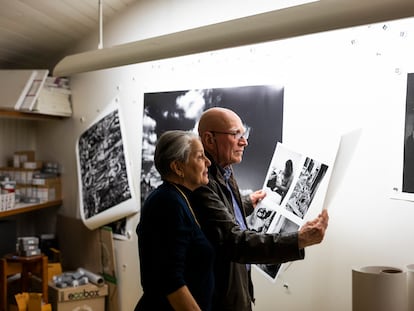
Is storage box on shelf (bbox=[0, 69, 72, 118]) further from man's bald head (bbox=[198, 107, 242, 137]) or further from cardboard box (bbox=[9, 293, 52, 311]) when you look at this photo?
man's bald head (bbox=[198, 107, 242, 137])

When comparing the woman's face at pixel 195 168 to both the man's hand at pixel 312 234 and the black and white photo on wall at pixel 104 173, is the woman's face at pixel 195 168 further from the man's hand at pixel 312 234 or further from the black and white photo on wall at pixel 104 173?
the black and white photo on wall at pixel 104 173

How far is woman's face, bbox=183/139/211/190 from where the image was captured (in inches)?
68.3

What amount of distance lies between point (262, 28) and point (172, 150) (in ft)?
2.11

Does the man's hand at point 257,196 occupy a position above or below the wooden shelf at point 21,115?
below

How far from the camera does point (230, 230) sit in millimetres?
1717

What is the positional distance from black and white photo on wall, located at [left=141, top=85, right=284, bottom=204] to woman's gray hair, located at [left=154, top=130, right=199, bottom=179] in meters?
0.95

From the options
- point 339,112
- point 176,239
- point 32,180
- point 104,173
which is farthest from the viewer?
point 32,180

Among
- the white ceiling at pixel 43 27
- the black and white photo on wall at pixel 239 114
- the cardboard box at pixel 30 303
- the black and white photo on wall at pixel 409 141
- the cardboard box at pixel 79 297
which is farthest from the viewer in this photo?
the cardboard box at pixel 79 297

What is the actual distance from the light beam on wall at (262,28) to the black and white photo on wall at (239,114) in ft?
1.97

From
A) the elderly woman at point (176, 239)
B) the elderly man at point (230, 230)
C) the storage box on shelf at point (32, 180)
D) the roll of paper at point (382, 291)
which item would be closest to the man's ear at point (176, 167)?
the elderly woman at point (176, 239)

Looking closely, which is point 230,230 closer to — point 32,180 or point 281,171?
point 281,171

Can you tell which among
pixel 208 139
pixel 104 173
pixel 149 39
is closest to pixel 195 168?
pixel 208 139

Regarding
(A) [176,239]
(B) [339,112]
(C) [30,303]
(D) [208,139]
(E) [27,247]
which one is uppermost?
(B) [339,112]

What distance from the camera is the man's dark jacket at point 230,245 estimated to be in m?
1.68
